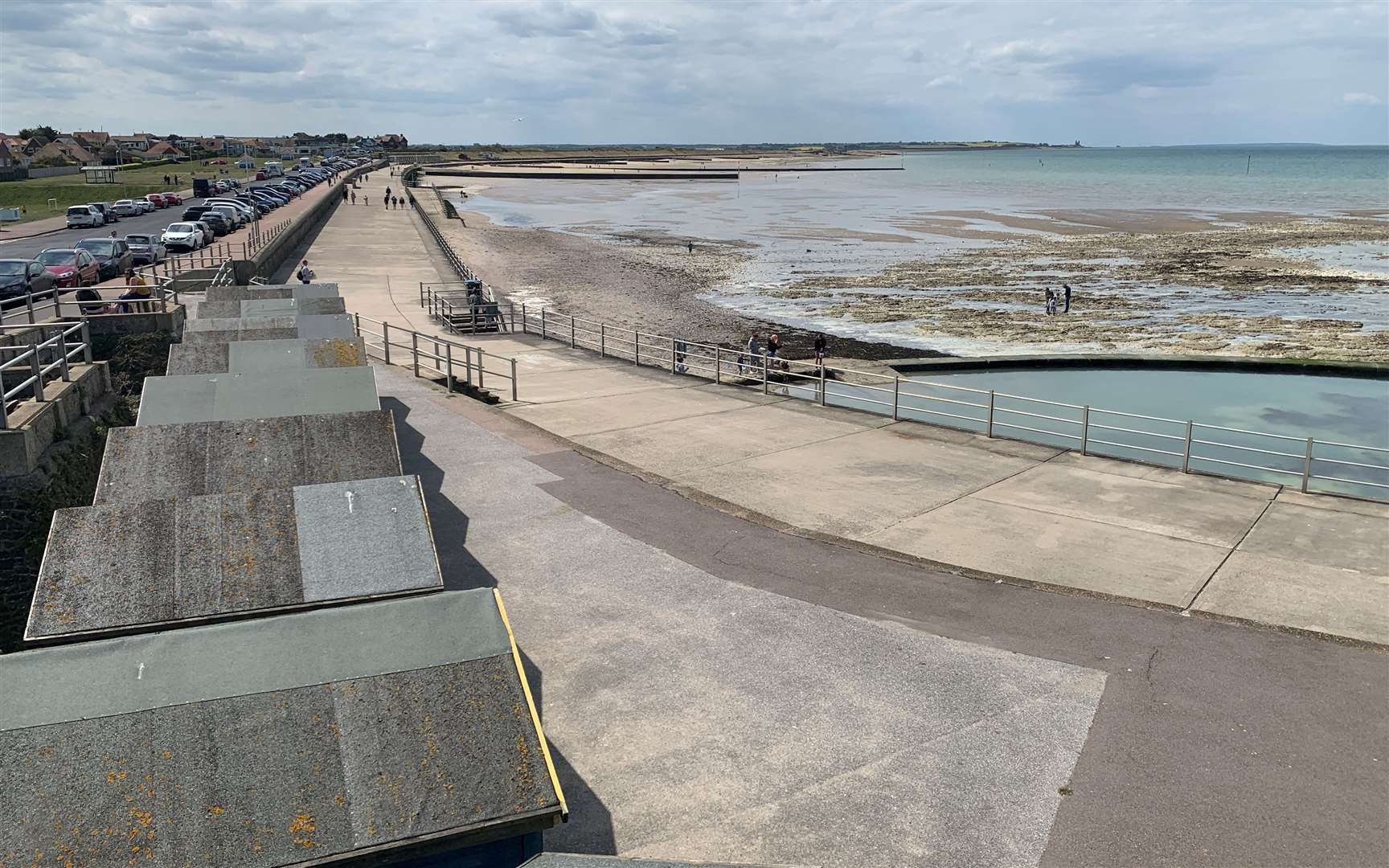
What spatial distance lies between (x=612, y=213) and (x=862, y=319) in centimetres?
6471

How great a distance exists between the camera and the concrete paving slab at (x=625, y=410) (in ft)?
59.4

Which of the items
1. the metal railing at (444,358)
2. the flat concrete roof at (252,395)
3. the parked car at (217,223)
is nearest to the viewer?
the flat concrete roof at (252,395)

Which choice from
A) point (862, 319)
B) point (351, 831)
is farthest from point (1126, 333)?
point (351, 831)

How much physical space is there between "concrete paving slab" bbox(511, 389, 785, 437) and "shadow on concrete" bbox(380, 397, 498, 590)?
8.23ft

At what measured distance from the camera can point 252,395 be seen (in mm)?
11938

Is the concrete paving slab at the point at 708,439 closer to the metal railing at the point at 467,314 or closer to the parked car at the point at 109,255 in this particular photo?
the metal railing at the point at 467,314

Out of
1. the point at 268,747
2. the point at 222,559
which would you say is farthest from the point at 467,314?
the point at 268,747

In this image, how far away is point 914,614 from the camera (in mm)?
10102

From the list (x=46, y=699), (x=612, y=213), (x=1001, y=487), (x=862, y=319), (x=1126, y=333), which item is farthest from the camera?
(x=612, y=213)

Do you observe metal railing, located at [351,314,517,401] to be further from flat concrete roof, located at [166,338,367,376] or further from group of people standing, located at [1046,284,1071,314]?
group of people standing, located at [1046,284,1071,314]

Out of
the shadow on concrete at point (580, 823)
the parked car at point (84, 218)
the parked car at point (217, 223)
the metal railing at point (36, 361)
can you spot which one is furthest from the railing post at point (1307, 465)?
the parked car at point (84, 218)

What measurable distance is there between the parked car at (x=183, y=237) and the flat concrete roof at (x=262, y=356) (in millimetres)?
30081

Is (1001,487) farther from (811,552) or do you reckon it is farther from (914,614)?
(914,614)

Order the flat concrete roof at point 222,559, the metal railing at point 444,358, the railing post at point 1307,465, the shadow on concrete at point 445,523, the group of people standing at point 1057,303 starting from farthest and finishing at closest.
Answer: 1. the group of people standing at point 1057,303
2. the metal railing at point 444,358
3. the railing post at point 1307,465
4. the shadow on concrete at point 445,523
5. the flat concrete roof at point 222,559
